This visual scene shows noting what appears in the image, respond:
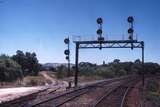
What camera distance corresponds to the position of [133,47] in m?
53.8

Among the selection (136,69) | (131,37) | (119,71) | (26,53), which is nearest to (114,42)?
(131,37)

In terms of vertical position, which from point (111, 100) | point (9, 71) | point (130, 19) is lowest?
point (111, 100)

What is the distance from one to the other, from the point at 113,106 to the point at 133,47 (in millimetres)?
29927

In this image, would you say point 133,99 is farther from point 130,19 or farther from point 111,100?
point 130,19

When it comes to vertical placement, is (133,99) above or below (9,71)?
below

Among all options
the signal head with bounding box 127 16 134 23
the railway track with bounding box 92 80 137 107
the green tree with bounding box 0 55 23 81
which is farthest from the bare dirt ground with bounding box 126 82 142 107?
the green tree with bounding box 0 55 23 81

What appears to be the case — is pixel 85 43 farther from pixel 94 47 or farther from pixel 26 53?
pixel 26 53

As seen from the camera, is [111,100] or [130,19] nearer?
[111,100]

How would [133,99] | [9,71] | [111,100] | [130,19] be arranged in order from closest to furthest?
[111,100], [133,99], [130,19], [9,71]

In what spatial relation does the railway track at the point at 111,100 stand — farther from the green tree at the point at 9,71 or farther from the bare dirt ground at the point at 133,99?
the green tree at the point at 9,71

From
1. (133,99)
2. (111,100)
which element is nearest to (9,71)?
(133,99)

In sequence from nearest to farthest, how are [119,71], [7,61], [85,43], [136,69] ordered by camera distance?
1. [85,43]
2. [7,61]
3. [119,71]
4. [136,69]

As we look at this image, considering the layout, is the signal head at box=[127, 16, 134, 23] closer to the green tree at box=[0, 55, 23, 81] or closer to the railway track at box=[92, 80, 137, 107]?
the green tree at box=[0, 55, 23, 81]

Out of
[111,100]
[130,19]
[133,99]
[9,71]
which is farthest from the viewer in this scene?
[9,71]
